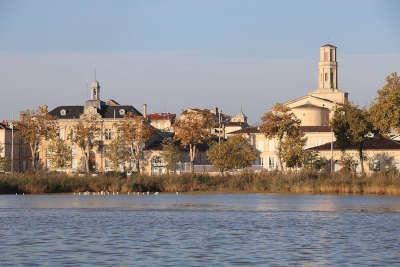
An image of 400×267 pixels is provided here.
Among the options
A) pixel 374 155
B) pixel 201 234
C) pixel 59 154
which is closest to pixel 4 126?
pixel 59 154

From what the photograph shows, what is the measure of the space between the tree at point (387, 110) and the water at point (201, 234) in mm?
27413

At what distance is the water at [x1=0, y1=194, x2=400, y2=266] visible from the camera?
34906 millimetres

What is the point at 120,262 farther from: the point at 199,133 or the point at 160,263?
the point at 199,133

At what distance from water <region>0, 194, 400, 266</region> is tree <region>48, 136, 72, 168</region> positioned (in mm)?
67358

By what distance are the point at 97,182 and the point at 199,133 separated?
4023 centimetres

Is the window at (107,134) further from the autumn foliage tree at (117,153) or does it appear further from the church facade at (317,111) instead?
the church facade at (317,111)

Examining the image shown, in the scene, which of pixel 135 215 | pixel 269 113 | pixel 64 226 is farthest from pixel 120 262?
pixel 269 113

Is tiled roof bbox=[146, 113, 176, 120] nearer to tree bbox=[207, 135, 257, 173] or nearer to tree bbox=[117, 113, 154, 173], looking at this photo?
tree bbox=[117, 113, 154, 173]

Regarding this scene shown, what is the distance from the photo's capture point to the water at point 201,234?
115ft

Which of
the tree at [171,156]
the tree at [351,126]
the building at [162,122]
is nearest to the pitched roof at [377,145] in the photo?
the tree at [351,126]

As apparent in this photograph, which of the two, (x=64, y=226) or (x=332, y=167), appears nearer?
(x=64, y=226)

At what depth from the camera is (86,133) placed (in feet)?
445

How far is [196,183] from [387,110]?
17496mm

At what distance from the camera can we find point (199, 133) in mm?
133375
